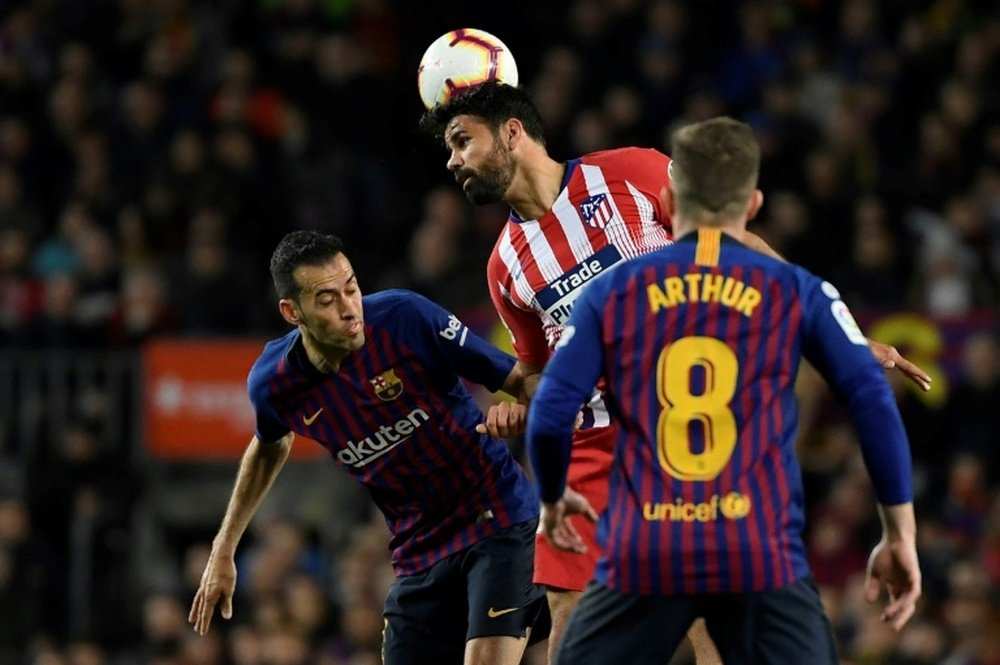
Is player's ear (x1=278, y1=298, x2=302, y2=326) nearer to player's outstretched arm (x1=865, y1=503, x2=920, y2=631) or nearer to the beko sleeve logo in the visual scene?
the beko sleeve logo

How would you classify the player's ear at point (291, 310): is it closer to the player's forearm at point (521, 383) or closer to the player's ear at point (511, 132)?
the player's forearm at point (521, 383)

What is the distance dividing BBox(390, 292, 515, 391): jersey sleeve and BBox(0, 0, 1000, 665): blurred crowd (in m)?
4.54

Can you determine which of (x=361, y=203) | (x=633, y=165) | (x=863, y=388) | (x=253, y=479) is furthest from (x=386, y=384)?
(x=361, y=203)

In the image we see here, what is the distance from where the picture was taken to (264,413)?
667 cm

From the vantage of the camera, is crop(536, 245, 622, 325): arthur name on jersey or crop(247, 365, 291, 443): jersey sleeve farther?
crop(247, 365, 291, 443): jersey sleeve

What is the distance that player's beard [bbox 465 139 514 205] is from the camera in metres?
6.50

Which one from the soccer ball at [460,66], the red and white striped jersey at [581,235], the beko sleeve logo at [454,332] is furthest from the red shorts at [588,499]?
the soccer ball at [460,66]

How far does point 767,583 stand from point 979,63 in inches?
357

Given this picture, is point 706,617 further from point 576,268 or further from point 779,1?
point 779,1

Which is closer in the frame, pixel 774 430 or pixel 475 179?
pixel 774 430

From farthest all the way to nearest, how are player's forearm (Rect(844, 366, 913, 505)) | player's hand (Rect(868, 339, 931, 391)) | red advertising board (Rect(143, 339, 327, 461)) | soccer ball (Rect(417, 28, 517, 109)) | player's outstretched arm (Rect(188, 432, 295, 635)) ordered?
red advertising board (Rect(143, 339, 327, 461)), soccer ball (Rect(417, 28, 517, 109)), player's outstretched arm (Rect(188, 432, 295, 635)), player's hand (Rect(868, 339, 931, 391)), player's forearm (Rect(844, 366, 913, 505))

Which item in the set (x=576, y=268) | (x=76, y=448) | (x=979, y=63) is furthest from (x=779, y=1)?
(x=576, y=268)

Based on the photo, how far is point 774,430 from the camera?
15.3 feet

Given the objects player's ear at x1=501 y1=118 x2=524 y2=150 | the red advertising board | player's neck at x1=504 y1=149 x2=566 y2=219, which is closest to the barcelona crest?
player's neck at x1=504 y1=149 x2=566 y2=219
